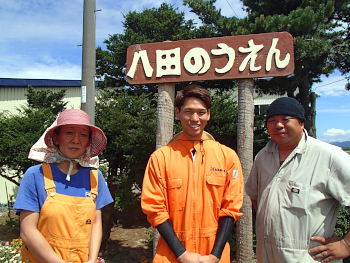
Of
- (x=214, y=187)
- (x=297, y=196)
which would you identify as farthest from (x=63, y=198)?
(x=297, y=196)

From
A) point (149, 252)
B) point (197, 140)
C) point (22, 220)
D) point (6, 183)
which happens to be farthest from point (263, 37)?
point (6, 183)

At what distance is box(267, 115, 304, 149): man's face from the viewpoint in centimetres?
197

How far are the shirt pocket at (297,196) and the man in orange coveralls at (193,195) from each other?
1.08 ft

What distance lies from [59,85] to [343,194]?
1190cm

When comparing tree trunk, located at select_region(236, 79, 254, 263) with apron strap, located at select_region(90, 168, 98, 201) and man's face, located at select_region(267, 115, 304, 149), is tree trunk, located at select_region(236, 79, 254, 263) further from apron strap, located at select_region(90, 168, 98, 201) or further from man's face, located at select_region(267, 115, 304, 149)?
apron strap, located at select_region(90, 168, 98, 201)

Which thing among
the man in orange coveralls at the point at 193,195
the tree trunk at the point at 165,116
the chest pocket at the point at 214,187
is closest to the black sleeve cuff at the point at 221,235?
the man in orange coveralls at the point at 193,195

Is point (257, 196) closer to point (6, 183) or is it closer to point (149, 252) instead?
point (149, 252)

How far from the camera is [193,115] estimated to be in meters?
2.00

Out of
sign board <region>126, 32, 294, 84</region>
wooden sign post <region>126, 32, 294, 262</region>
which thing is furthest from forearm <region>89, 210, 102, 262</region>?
sign board <region>126, 32, 294, 84</region>

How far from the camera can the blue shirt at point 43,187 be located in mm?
1770

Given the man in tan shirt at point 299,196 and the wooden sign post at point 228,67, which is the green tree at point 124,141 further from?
the man in tan shirt at point 299,196

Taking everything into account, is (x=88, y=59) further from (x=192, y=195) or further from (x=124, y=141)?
(x=192, y=195)

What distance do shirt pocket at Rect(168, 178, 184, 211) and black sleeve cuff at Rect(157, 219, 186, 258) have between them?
0.44ft

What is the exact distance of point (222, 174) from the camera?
6.39ft
